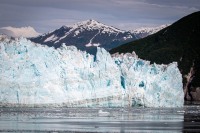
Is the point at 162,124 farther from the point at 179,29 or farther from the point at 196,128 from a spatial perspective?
the point at 179,29

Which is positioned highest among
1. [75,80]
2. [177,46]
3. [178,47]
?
[177,46]

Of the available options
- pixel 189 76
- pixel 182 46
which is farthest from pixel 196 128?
pixel 182 46

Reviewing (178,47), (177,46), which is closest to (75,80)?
(178,47)

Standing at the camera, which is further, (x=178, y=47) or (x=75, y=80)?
(x=178, y=47)

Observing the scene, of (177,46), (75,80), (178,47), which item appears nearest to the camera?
(75,80)

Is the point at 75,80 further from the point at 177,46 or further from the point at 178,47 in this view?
the point at 177,46

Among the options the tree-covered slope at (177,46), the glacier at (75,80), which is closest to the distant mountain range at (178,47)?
the tree-covered slope at (177,46)

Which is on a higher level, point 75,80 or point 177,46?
point 177,46

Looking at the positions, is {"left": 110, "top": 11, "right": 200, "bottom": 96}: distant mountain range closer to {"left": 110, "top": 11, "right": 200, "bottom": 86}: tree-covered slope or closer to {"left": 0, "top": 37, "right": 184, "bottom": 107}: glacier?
{"left": 110, "top": 11, "right": 200, "bottom": 86}: tree-covered slope
